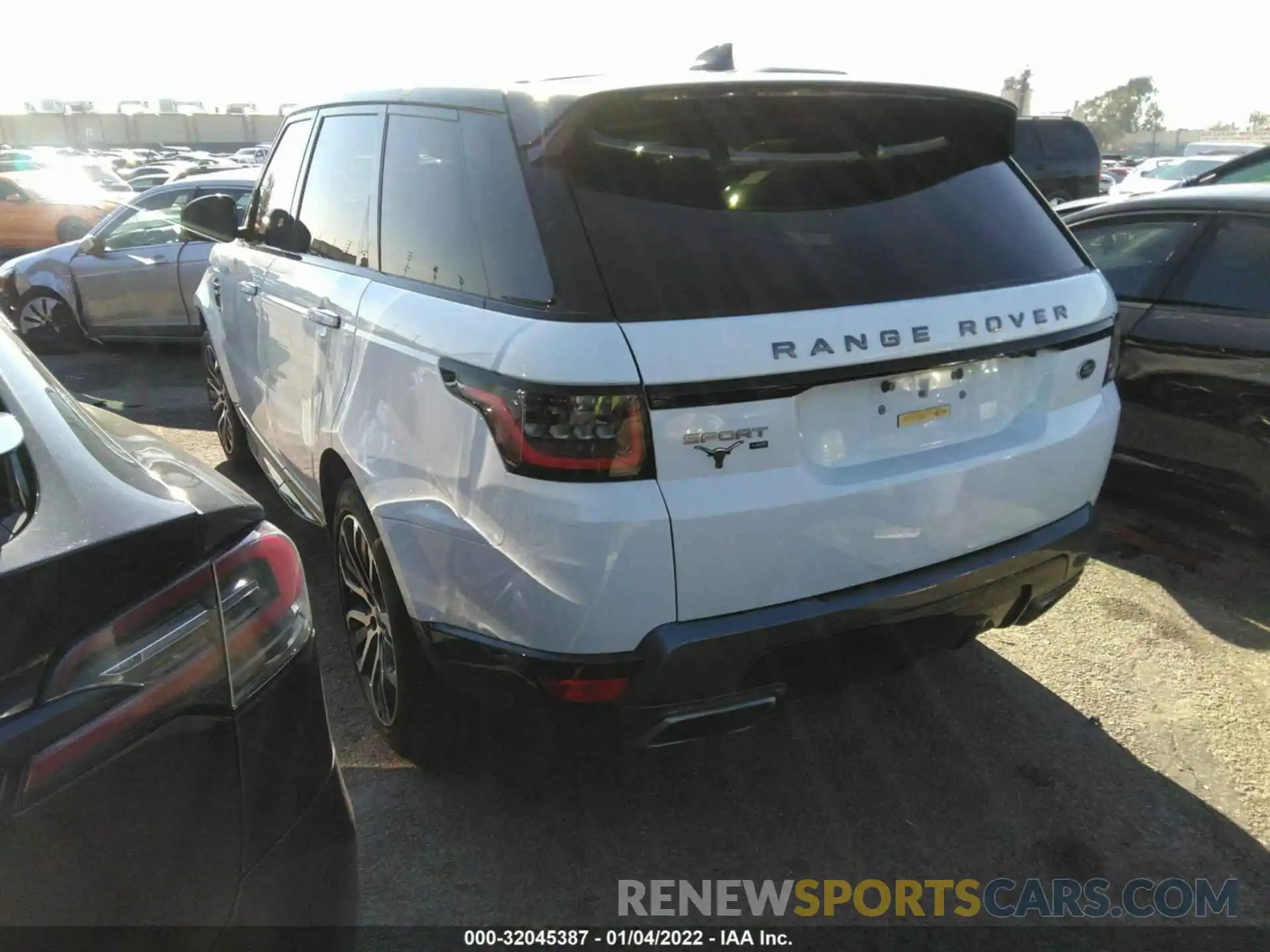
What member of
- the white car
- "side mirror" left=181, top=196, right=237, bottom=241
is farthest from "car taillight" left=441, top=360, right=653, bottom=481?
the white car

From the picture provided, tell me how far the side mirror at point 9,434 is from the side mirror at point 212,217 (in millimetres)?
2920

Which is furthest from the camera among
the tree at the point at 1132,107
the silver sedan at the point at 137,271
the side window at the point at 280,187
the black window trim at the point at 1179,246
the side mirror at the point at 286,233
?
the tree at the point at 1132,107

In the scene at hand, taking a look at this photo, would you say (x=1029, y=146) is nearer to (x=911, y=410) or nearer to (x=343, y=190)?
→ (x=343, y=190)

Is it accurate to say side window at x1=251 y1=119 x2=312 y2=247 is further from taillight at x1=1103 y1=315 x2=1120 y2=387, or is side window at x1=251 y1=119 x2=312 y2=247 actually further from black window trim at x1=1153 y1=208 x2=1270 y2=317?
black window trim at x1=1153 y1=208 x2=1270 y2=317

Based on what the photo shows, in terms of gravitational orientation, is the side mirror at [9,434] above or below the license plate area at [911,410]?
above

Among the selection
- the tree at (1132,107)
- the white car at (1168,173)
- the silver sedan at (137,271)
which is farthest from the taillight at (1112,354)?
the tree at (1132,107)

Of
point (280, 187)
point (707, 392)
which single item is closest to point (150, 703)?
point (707, 392)

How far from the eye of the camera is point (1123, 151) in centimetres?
6384

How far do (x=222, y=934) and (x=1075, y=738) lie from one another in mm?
2570

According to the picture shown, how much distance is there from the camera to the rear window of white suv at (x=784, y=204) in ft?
6.95

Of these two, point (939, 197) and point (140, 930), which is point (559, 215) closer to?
point (939, 197)

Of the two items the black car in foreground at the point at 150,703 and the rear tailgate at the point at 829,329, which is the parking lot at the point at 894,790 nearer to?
the rear tailgate at the point at 829,329

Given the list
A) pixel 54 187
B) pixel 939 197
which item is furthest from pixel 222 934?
pixel 54 187

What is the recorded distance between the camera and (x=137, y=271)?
8.76m
